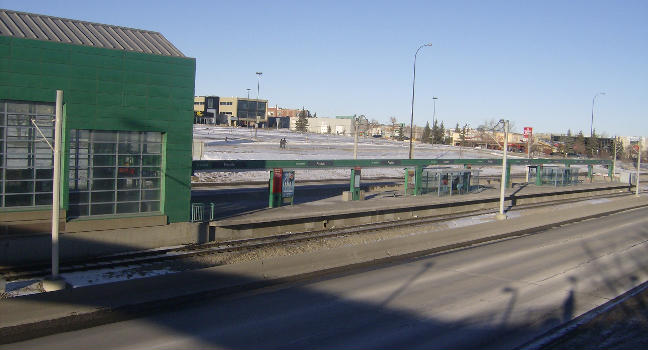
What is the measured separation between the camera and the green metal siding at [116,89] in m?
16.0

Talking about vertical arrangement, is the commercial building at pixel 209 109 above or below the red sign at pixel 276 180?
above

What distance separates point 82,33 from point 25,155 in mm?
4616

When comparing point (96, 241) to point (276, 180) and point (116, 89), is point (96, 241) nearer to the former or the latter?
point (116, 89)

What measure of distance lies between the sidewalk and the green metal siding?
6305mm

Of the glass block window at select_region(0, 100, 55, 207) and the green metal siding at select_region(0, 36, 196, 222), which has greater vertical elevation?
the green metal siding at select_region(0, 36, 196, 222)

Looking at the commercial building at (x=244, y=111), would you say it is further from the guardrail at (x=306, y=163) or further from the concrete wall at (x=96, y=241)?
the concrete wall at (x=96, y=241)

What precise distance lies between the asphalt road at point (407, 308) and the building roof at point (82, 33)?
10.2 m

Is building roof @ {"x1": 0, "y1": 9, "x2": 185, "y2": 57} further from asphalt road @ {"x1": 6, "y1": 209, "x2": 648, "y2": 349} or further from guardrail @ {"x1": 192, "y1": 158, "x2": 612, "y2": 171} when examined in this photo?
asphalt road @ {"x1": 6, "y1": 209, "x2": 648, "y2": 349}

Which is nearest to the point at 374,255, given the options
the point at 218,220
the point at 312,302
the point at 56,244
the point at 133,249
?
the point at 312,302

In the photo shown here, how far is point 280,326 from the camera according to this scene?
34.8ft

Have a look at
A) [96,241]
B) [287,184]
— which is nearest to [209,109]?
[287,184]

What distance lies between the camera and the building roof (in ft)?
54.5

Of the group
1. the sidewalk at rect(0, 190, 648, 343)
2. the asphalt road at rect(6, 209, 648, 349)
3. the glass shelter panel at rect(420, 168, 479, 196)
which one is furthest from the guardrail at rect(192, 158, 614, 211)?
the asphalt road at rect(6, 209, 648, 349)

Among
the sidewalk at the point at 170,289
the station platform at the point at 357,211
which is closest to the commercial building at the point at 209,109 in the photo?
the station platform at the point at 357,211
